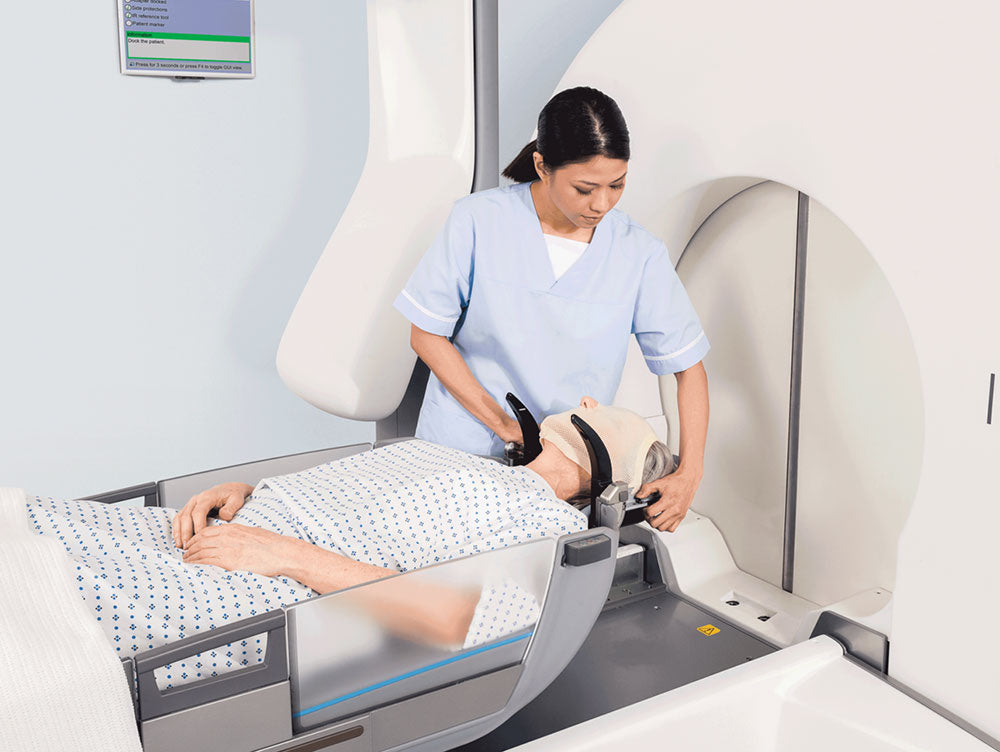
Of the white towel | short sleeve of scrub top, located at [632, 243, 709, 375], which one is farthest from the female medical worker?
the white towel

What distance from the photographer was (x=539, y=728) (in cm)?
122

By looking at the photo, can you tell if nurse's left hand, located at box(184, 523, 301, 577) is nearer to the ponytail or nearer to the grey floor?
the grey floor

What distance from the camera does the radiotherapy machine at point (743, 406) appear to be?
104 centimetres

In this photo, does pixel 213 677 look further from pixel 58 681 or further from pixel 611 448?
pixel 611 448

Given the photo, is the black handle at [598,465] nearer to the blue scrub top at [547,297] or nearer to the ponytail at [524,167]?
the blue scrub top at [547,297]

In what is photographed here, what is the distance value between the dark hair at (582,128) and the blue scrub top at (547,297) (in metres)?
0.16

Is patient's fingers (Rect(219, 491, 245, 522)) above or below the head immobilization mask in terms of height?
below

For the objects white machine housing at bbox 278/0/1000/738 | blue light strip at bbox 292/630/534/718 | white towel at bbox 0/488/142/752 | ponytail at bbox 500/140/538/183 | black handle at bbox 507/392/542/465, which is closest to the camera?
white towel at bbox 0/488/142/752

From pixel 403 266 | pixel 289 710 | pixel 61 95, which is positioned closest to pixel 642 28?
pixel 403 266

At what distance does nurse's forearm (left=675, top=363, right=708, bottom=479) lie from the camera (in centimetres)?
146

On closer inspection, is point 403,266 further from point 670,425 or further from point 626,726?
point 626,726

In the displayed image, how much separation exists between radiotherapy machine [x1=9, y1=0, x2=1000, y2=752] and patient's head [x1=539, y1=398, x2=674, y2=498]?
7.4 inches

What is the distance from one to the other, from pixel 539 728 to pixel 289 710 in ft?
1.33

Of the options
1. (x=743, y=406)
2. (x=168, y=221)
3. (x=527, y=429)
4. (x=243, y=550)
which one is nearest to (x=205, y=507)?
(x=243, y=550)
